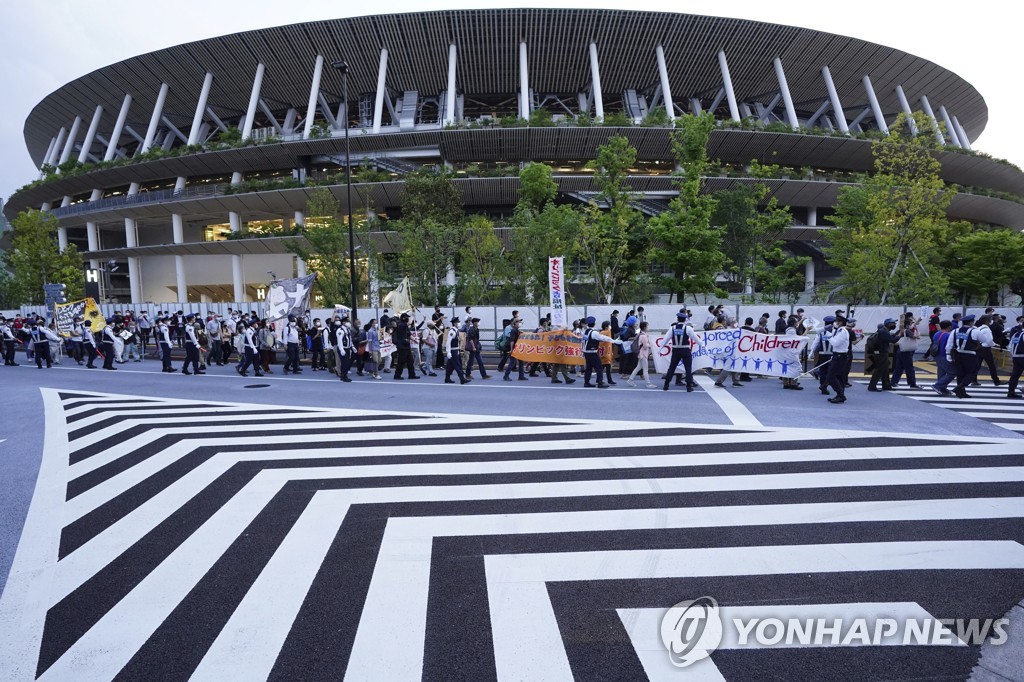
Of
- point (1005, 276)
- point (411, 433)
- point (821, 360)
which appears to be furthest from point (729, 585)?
point (1005, 276)

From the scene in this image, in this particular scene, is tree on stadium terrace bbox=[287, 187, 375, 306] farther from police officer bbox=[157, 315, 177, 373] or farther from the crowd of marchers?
police officer bbox=[157, 315, 177, 373]

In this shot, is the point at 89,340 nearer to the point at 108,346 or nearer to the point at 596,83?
the point at 108,346

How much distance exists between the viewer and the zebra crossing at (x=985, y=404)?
30.0ft

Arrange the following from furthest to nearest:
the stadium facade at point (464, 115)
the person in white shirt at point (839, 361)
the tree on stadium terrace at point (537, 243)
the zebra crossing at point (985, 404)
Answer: the stadium facade at point (464, 115), the tree on stadium terrace at point (537, 243), the person in white shirt at point (839, 361), the zebra crossing at point (985, 404)

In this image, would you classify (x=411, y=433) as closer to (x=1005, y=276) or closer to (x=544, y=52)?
(x=1005, y=276)

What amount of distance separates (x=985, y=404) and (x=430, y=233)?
22690mm

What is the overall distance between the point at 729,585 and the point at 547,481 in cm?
274

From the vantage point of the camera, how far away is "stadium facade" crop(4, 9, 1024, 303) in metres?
36.9

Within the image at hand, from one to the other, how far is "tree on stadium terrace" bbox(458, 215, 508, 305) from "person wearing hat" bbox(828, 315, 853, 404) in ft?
61.0

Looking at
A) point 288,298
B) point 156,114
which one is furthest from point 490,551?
point 156,114

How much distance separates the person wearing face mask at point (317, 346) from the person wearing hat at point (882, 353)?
1579 centimetres

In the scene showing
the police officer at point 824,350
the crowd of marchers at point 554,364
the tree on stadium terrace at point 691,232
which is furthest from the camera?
the tree on stadium terrace at point 691,232

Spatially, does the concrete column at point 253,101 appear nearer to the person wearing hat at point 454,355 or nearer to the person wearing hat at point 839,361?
the person wearing hat at point 454,355
